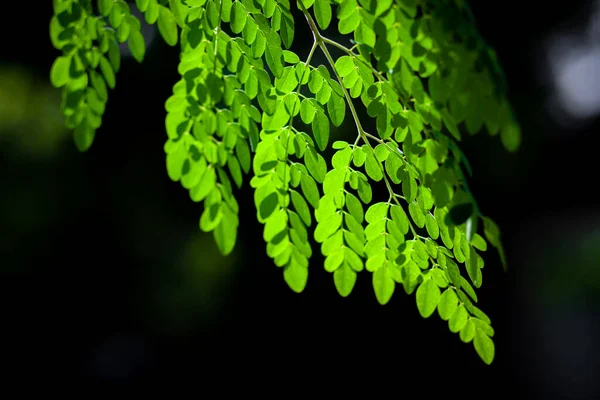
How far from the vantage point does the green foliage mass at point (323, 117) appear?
108cm

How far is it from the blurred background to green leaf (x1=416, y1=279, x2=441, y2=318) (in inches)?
148

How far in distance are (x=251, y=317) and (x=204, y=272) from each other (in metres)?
0.76

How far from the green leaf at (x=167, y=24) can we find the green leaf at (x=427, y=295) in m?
0.81

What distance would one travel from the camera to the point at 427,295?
1428 millimetres

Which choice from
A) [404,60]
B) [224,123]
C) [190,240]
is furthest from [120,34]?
[190,240]

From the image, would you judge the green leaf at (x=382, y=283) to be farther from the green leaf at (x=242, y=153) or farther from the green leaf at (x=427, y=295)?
the green leaf at (x=242, y=153)

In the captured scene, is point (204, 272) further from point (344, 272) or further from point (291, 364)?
point (344, 272)

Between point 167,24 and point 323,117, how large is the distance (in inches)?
16.2

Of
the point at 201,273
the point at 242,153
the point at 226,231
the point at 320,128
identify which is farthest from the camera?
the point at 201,273

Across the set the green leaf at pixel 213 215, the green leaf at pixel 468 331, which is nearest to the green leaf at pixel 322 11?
the green leaf at pixel 213 215

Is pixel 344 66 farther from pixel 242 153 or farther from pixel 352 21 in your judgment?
pixel 242 153

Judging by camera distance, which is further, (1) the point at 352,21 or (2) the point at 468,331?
(2) the point at 468,331

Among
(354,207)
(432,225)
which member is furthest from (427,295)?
(354,207)

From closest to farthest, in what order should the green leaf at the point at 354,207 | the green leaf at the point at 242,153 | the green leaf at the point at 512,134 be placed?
the green leaf at the point at 512,134, the green leaf at the point at 242,153, the green leaf at the point at 354,207
